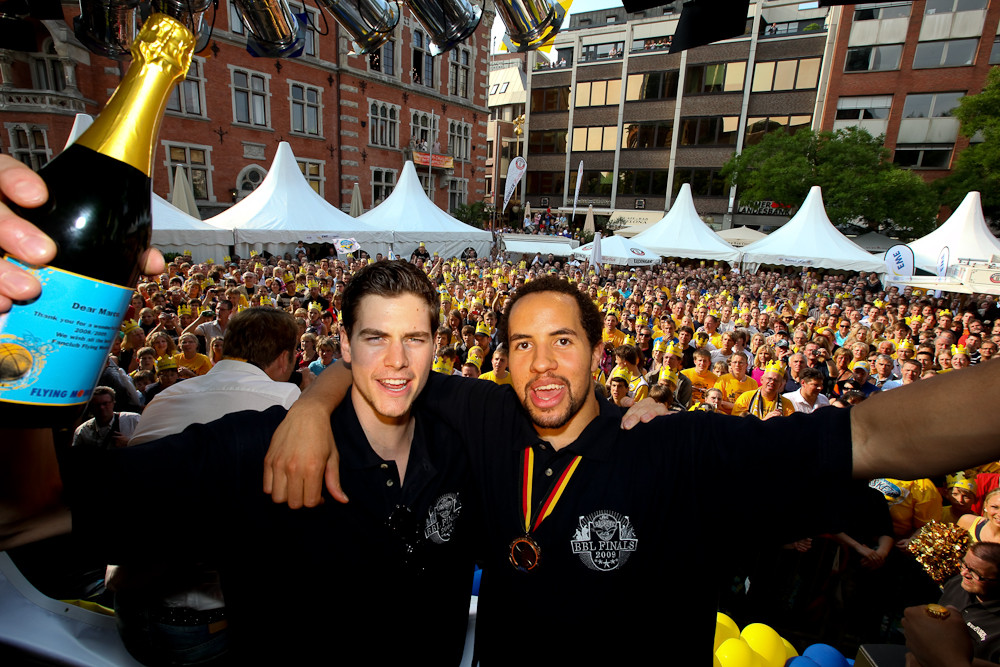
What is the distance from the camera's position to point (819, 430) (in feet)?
3.73

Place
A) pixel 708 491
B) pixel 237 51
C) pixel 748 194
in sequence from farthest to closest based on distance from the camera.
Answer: pixel 748 194 < pixel 237 51 < pixel 708 491

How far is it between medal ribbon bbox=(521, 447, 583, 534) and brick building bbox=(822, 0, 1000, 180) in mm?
39039

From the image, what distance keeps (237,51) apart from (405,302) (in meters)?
28.1

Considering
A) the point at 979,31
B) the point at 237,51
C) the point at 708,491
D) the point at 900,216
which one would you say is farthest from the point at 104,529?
the point at 979,31

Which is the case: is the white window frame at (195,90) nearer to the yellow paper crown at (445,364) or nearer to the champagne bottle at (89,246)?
the yellow paper crown at (445,364)

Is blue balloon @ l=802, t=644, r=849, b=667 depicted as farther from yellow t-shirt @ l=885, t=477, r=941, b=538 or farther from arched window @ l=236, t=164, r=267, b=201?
arched window @ l=236, t=164, r=267, b=201

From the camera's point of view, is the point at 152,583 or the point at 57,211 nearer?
the point at 57,211

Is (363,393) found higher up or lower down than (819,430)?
lower down

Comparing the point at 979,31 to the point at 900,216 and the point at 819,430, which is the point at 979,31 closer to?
the point at 900,216

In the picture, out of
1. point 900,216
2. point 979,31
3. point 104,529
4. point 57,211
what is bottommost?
point 104,529

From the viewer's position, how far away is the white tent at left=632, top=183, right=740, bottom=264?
1856 cm

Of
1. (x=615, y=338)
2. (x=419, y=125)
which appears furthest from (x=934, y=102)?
(x=615, y=338)

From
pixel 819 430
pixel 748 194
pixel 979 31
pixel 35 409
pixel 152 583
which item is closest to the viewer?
pixel 35 409

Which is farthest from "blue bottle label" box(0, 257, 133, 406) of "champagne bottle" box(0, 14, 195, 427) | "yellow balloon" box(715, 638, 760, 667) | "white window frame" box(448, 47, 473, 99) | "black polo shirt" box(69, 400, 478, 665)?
"white window frame" box(448, 47, 473, 99)
